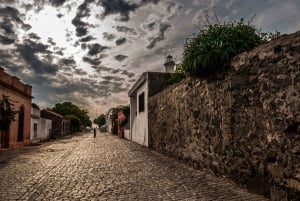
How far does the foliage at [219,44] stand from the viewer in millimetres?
6777

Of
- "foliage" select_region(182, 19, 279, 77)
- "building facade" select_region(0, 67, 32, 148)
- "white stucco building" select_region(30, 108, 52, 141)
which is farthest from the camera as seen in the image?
"white stucco building" select_region(30, 108, 52, 141)

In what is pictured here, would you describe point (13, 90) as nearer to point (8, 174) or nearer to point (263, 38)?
point (8, 174)

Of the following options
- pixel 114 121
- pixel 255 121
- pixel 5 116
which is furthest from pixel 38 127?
pixel 255 121

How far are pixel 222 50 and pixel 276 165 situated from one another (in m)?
3.03

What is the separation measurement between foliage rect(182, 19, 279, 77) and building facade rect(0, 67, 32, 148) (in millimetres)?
12750

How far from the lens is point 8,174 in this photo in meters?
8.26

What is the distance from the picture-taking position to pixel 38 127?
30469mm

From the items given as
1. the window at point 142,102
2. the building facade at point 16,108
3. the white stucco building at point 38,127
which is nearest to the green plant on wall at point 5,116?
the building facade at point 16,108

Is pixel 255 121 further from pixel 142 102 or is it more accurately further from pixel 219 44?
pixel 142 102

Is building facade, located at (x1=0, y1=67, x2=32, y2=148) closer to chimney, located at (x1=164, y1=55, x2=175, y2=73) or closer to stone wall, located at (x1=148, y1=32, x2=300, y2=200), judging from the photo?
chimney, located at (x1=164, y1=55, x2=175, y2=73)

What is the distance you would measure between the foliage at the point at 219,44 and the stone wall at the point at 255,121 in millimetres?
366

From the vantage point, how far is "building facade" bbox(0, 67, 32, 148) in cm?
1773

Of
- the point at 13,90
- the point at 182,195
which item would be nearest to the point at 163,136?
the point at 182,195

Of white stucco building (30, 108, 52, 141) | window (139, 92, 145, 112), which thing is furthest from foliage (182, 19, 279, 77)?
white stucco building (30, 108, 52, 141)
